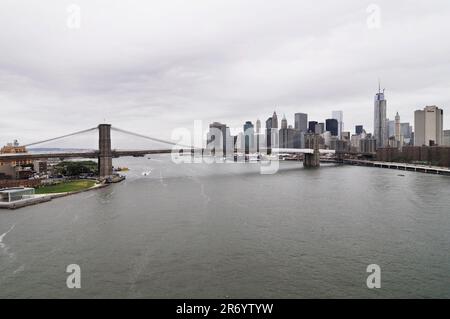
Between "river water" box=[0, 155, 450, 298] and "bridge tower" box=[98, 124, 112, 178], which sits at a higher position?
"bridge tower" box=[98, 124, 112, 178]

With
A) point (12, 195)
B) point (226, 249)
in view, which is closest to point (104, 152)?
point (12, 195)

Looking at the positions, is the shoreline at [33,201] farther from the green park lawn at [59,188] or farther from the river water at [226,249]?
the green park lawn at [59,188]

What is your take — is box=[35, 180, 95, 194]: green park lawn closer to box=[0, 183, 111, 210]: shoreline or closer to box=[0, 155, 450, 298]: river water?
box=[0, 183, 111, 210]: shoreline

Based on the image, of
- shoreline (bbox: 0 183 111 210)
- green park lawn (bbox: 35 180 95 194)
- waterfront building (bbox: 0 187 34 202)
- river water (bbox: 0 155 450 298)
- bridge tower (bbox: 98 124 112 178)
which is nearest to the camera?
river water (bbox: 0 155 450 298)

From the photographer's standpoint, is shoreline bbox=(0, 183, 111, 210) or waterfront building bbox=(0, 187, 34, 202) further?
waterfront building bbox=(0, 187, 34, 202)

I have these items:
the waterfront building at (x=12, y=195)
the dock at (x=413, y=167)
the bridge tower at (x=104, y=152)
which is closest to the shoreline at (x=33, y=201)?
the waterfront building at (x=12, y=195)

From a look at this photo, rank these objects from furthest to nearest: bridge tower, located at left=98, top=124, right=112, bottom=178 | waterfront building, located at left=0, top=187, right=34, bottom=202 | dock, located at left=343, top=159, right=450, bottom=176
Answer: dock, located at left=343, top=159, right=450, bottom=176 < bridge tower, located at left=98, top=124, right=112, bottom=178 < waterfront building, located at left=0, top=187, right=34, bottom=202

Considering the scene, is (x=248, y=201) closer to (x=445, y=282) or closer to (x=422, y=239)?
(x=422, y=239)

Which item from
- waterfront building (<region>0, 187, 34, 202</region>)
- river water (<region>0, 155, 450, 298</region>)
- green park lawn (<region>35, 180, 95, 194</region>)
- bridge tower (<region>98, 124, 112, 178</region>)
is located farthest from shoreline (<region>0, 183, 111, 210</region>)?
bridge tower (<region>98, 124, 112, 178</region>)

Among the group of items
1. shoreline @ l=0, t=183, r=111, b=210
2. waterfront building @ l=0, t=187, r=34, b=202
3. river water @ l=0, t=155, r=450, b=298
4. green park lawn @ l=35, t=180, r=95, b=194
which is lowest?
river water @ l=0, t=155, r=450, b=298
